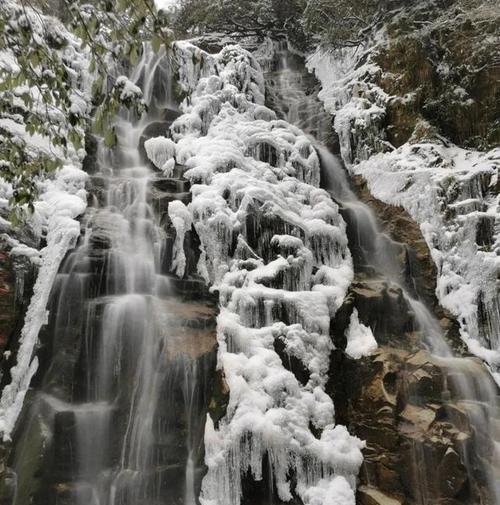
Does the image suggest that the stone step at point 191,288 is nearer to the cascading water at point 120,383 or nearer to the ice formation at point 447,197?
the cascading water at point 120,383

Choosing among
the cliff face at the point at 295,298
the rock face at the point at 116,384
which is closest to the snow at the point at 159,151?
the cliff face at the point at 295,298

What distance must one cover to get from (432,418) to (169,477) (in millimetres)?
3088

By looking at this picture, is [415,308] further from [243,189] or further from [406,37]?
[406,37]

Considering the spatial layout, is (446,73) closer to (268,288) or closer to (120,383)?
(268,288)

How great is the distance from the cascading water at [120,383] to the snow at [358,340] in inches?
75.8

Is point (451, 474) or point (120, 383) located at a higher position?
point (120, 383)

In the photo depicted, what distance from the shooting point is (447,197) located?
821 centimetres

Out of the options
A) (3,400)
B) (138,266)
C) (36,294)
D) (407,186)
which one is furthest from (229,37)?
Result: (3,400)

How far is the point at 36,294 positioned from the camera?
6336mm

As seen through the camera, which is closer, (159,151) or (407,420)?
(407,420)

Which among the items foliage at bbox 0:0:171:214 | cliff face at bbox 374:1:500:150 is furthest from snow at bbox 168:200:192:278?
cliff face at bbox 374:1:500:150

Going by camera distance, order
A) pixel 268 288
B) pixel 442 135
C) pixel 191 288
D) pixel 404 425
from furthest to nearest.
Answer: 1. pixel 442 135
2. pixel 191 288
3. pixel 268 288
4. pixel 404 425

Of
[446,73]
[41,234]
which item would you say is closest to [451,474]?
[41,234]

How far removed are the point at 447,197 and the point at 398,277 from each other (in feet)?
5.44
